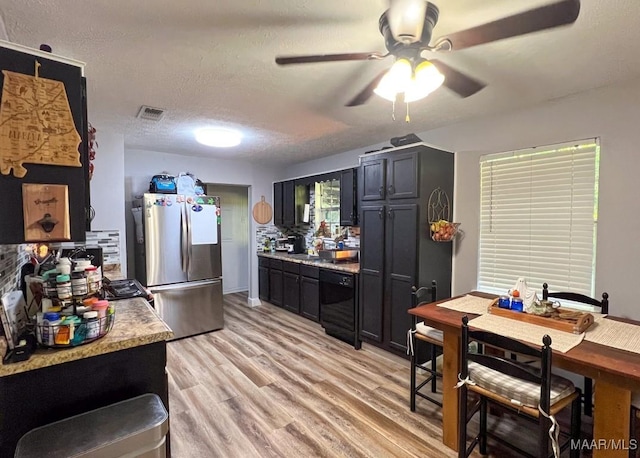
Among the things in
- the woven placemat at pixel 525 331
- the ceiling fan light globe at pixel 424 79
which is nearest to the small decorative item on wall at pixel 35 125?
the ceiling fan light globe at pixel 424 79

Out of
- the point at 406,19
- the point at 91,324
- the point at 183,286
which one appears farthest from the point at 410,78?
the point at 183,286

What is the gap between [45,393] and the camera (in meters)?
1.19

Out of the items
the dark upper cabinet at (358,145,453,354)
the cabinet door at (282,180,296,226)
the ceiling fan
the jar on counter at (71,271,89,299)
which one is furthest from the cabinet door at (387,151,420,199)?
the jar on counter at (71,271,89,299)

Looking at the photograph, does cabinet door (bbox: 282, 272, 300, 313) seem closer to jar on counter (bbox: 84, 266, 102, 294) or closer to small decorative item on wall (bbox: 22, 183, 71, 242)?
jar on counter (bbox: 84, 266, 102, 294)

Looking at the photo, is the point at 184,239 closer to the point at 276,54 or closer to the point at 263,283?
the point at 263,283

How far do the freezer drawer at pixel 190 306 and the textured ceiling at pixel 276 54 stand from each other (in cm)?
187

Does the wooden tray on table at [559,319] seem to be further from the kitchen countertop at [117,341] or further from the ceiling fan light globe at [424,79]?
the kitchen countertop at [117,341]

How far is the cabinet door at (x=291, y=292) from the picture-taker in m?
4.39

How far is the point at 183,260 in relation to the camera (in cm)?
371

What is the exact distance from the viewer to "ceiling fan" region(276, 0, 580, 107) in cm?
117

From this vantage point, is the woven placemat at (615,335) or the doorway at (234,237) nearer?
the woven placemat at (615,335)

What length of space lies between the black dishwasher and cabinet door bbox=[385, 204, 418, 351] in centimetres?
46

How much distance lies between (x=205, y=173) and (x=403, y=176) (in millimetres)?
3064

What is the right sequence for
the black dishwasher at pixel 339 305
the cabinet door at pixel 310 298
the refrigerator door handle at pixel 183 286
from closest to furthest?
the black dishwasher at pixel 339 305 < the refrigerator door handle at pixel 183 286 < the cabinet door at pixel 310 298
